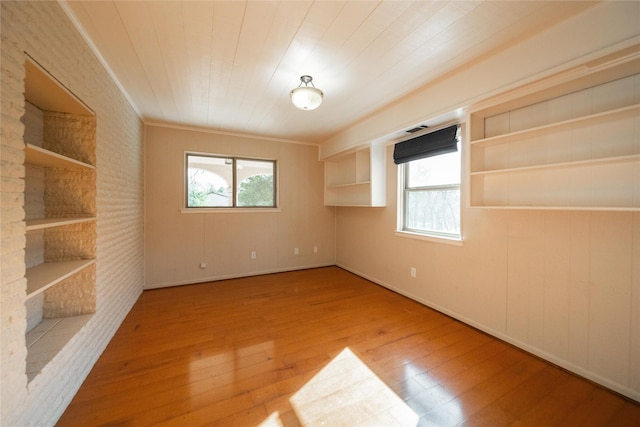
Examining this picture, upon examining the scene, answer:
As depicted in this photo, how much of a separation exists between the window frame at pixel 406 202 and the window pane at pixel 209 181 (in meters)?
2.82

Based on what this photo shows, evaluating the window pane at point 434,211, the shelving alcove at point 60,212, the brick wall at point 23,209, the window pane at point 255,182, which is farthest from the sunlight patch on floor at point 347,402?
the window pane at point 255,182

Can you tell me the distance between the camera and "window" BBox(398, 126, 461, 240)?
281 cm

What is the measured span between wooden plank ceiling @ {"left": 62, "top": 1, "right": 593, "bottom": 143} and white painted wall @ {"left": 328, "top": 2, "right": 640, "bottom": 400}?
170mm

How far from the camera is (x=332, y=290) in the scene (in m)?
3.67

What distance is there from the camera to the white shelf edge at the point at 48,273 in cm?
130

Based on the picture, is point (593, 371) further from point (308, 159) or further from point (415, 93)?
point (308, 159)

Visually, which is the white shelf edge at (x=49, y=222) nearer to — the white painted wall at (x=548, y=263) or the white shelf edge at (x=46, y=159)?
the white shelf edge at (x=46, y=159)

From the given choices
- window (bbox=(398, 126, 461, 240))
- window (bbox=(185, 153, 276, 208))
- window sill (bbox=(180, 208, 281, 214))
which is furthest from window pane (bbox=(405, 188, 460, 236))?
window (bbox=(185, 153, 276, 208))

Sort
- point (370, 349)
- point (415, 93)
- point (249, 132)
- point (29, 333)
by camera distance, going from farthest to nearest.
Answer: point (249, 132)
point (415, 93)
point (370, 349)
point (29, 333)

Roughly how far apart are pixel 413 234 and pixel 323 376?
2118mm

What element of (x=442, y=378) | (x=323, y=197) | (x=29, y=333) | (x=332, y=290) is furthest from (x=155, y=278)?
(x=442, y=378)

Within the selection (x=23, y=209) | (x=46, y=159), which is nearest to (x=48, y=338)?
(x=23, y=209)

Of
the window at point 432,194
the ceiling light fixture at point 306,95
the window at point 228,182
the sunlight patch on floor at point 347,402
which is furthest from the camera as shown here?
the window at point 228,182

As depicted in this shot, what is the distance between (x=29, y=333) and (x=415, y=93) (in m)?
3.78
